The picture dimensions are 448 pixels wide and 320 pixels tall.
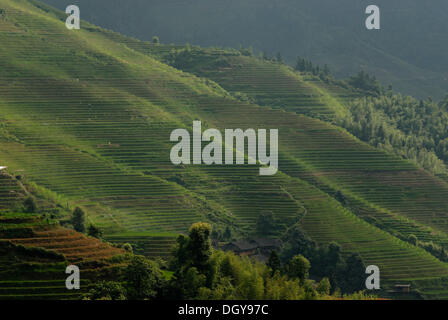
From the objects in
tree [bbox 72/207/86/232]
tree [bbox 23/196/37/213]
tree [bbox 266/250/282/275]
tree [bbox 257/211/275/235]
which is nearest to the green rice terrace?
tree [bbox 257/211/275/235]

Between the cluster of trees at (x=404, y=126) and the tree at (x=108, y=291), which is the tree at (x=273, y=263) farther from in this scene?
the cluster of trees at (x=404, y=126)

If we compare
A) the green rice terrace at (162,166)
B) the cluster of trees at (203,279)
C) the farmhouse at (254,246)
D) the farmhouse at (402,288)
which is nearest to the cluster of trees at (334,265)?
the farmhouse at (254,246)

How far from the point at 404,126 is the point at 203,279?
9732 cm

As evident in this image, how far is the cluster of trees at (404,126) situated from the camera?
385ft

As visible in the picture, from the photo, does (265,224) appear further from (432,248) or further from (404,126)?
(404,126)

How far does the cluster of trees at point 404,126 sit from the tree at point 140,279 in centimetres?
7254

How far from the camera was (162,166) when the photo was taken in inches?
3538

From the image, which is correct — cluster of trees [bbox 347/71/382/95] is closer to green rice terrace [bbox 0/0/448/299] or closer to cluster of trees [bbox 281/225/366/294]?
green rice terrace [bbox 0/0/448/299]

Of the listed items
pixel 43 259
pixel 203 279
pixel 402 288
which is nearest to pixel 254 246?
pixel 402 288

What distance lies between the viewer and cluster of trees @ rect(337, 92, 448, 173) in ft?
385

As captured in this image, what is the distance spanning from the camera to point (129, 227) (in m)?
74.4

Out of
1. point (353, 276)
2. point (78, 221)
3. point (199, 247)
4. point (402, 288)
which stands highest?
point (78, 221)

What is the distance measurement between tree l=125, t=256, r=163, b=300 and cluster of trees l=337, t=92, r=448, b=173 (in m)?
72.5

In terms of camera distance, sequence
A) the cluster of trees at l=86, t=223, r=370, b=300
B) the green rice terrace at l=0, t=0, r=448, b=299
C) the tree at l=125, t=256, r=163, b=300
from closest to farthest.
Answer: the tree at l=125, t=256, r=163, b=300 < the cluster of trees at l=86, t=223, r=370, b=300 < the green rice terrace at l=0, t=0, r=448, b=299
